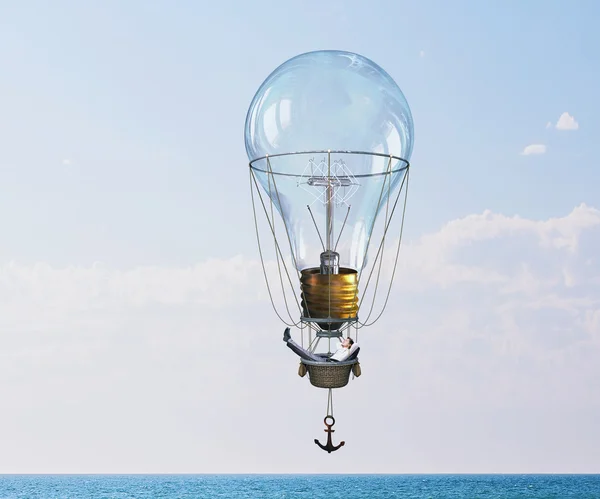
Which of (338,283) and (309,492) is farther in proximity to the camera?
(309,492)

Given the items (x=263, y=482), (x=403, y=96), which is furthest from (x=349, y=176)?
(x=263, y=482)

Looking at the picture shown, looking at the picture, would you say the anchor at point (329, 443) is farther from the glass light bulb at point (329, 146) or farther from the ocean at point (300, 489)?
the ocean at point (300, 489)

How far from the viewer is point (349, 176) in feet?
20.7

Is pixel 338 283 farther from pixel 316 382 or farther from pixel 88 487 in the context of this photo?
pixel 88 487

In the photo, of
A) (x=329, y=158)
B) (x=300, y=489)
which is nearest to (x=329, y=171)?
(x=329, y=158)

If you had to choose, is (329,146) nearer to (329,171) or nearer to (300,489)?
(329,171)

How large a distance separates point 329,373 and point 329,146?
5.29 feet

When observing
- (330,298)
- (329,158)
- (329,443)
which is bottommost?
(329,443)

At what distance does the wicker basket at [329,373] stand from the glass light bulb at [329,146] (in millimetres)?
772

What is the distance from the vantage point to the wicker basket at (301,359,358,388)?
6113mm

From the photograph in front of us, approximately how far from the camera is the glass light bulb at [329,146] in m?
6.12

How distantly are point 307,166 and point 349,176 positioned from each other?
1.05 feet

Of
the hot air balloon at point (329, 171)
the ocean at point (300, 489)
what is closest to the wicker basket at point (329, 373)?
the hot air balloon at point (329, 171)

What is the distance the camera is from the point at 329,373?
612cm
